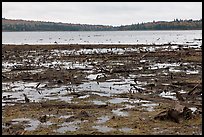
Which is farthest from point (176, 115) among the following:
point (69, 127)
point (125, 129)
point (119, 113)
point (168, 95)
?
point (168, 95)

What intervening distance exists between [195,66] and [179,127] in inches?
Result: 852

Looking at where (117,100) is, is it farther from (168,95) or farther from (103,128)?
(103,128)

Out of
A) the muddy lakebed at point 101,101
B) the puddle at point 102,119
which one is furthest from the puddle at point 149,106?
the puddle at point 102,119

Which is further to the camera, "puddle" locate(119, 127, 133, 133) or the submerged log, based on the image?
the submerged log

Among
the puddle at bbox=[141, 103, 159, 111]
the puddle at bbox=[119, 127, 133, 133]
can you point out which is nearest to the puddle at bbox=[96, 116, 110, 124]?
the puddle at bbox=[119, 127, 133, 133]

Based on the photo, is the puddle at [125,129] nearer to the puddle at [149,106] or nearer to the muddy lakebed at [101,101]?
the muddy lakebed at [101,101]

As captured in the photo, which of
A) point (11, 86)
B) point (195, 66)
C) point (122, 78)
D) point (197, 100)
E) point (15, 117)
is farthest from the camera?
point (195, 66)

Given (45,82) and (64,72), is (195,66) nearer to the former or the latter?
(64,72)

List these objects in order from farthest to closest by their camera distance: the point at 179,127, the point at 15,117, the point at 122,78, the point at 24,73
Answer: the point at 24,73
the point at 122,78
the point at 15,117
the point at 179,127

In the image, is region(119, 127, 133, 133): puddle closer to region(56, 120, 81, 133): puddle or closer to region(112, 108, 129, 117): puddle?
region(56, 120, 81, 133): puddle

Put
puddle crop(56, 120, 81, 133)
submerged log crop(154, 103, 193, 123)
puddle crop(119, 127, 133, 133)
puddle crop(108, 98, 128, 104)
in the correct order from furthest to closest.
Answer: puddle crop(108, 98, 128, 104), submerged log crop(154, 103, 193, 123), puddle crop(56, 120, 81, 133), puddle crop(119, 127, 133, 133)

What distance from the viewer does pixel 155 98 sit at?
20766mm

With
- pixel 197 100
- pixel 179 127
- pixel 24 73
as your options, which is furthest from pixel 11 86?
pixel 179 127

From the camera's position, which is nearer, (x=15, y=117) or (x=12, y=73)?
(x=15, y=117)
